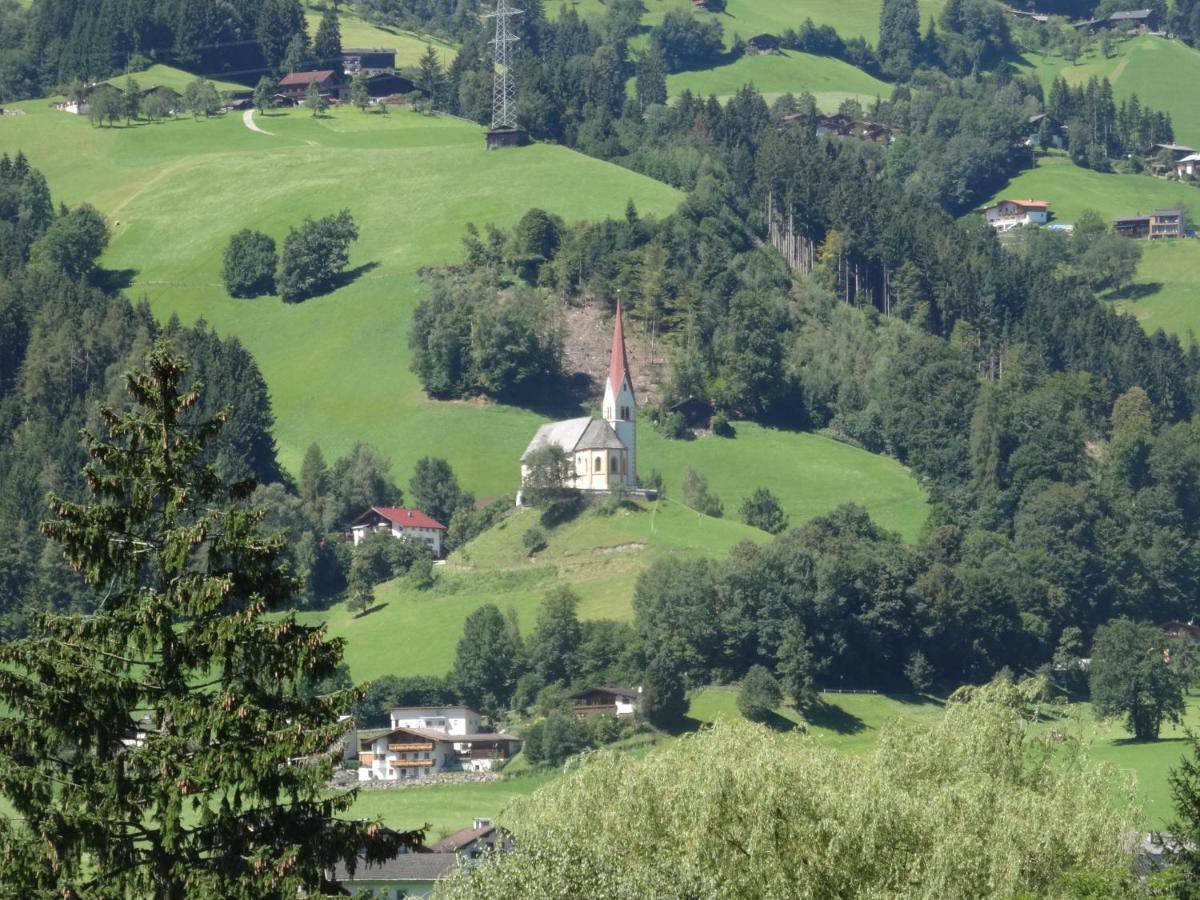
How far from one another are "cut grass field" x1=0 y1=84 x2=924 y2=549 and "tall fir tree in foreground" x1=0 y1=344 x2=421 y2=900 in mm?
112565

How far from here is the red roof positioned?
13512 centimetres

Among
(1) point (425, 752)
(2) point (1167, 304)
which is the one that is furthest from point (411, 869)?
(2) point (1167, 304)

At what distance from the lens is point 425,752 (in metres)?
108

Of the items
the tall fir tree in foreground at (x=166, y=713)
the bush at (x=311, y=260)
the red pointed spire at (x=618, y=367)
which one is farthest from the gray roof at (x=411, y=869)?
the bush at (x=311, y=260)

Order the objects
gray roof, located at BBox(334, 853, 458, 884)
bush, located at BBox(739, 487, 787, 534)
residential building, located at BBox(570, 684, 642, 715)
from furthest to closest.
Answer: bush, located at BBox(739, 487, 787, 534)
residential building, located at BBox(570, 684, 642, 715)
gray roof, located at BBox(334, 853, 458, 884)

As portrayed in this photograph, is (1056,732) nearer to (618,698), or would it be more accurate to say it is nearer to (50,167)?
(618,698)

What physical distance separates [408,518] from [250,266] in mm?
41974

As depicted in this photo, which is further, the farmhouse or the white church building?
the white church building

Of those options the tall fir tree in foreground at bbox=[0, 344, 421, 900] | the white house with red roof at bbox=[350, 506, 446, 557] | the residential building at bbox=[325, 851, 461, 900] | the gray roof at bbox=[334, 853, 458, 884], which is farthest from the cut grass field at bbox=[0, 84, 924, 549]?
the tall fir tree in foreground at bbox=[0, 344, 421, 900]

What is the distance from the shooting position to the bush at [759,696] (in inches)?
4318

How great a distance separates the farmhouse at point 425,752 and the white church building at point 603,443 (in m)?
24.5

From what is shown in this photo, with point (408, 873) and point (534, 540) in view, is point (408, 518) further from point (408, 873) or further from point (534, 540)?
point (408, 873)

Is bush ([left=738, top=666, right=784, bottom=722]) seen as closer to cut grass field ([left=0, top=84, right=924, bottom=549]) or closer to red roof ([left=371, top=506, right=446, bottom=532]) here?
red roof ([left=371, top=506, right=446, bottom=532])

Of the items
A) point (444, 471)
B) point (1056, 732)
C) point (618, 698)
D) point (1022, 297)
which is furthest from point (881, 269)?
point (1056, 732)
